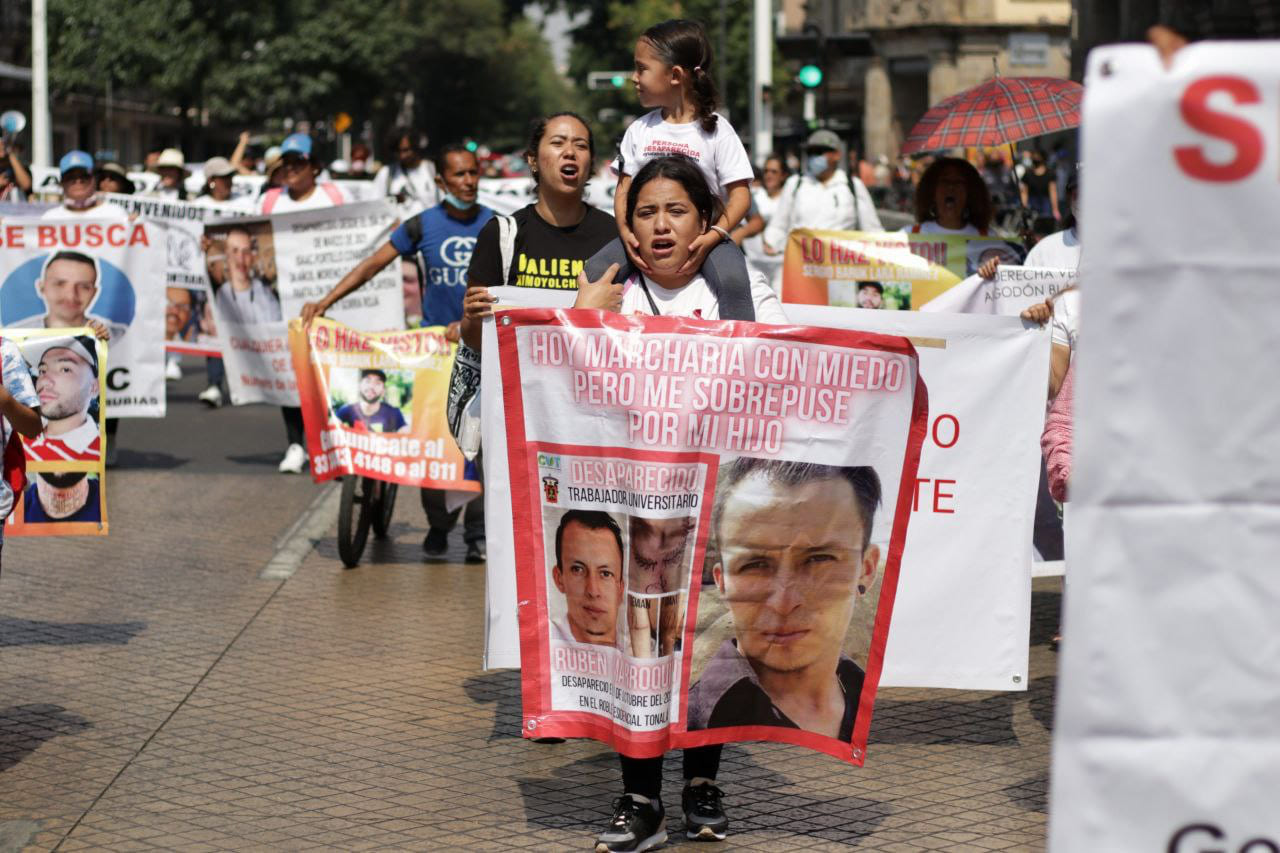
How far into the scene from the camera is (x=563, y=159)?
6891 mm

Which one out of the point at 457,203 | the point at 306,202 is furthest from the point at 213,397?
the point at 457,203

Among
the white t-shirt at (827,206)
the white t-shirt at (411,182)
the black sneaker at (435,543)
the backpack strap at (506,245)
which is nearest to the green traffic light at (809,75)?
the white t-shirt at (411,182)

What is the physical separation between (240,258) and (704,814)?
805cm

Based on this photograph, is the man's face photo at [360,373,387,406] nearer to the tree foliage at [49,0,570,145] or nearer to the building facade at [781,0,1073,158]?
the tree foliage at [49,0,570,145]

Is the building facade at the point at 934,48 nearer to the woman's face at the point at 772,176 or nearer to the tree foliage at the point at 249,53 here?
the tree foliage at the point at 249,53

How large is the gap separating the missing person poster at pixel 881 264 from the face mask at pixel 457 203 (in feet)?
7.31

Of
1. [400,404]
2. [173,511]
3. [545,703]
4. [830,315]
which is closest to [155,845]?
[545,703]

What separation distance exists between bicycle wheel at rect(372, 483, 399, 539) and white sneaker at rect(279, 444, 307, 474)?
8.04ft

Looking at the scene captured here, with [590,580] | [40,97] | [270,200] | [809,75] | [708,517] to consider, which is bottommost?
[590,580]

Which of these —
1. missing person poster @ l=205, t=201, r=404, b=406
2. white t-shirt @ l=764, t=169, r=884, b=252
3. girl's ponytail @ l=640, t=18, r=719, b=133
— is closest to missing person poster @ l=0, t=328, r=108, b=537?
girl's ponytail @ l=640, t=18, r=719, b=133

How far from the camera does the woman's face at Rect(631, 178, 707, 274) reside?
528 centimetres

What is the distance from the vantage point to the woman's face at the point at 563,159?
6.89 m

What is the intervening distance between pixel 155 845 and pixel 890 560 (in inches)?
77.4

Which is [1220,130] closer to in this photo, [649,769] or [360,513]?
[649,769]
